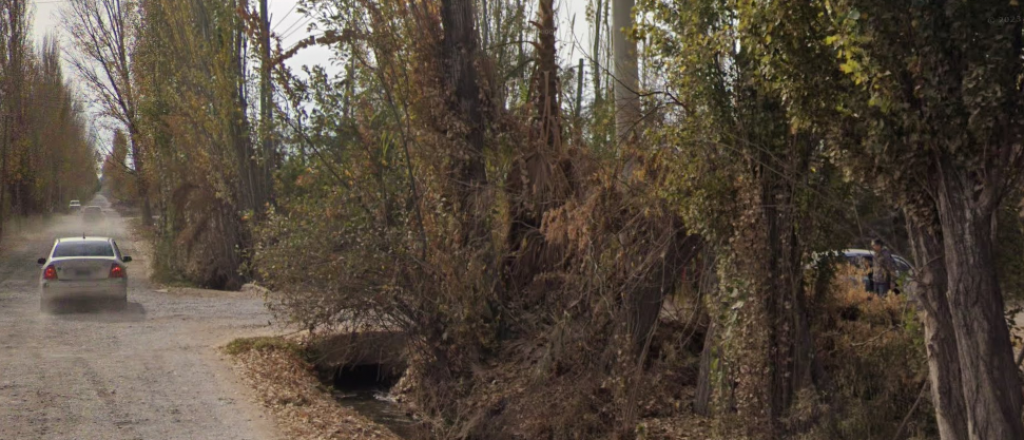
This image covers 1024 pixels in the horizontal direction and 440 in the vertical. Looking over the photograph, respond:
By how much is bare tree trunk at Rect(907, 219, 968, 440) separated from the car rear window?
709 inches

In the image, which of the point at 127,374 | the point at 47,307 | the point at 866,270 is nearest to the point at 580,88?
the point at 866,270

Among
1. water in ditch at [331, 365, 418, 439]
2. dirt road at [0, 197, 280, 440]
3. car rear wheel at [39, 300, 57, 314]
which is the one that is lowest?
water in ditch at [331, 365, 418, 439]

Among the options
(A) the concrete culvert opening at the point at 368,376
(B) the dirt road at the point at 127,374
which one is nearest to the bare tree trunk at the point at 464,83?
(A) the concrete culvert opening at the point at 368,376

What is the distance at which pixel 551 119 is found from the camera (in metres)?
13.7

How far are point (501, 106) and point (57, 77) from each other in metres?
47.2

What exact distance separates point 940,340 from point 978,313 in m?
0.72

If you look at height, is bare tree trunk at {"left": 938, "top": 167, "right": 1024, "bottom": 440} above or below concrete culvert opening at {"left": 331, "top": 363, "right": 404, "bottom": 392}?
above

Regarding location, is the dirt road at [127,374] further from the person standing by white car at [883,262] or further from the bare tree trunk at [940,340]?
the bare tree trunk at [940,340]

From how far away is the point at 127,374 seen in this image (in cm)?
1314

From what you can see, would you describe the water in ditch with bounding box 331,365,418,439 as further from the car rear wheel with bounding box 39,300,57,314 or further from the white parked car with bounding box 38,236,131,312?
the car rear wheel with bounding box 39,300,57,314

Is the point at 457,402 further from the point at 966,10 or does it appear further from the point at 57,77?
the point at 57,77

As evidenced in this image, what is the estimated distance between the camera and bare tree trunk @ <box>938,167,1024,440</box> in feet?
20.7

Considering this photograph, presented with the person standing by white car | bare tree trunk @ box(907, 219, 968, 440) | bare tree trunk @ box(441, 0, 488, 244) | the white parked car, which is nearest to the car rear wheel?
the white parked car

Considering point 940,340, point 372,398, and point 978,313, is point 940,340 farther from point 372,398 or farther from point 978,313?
point 372,398
